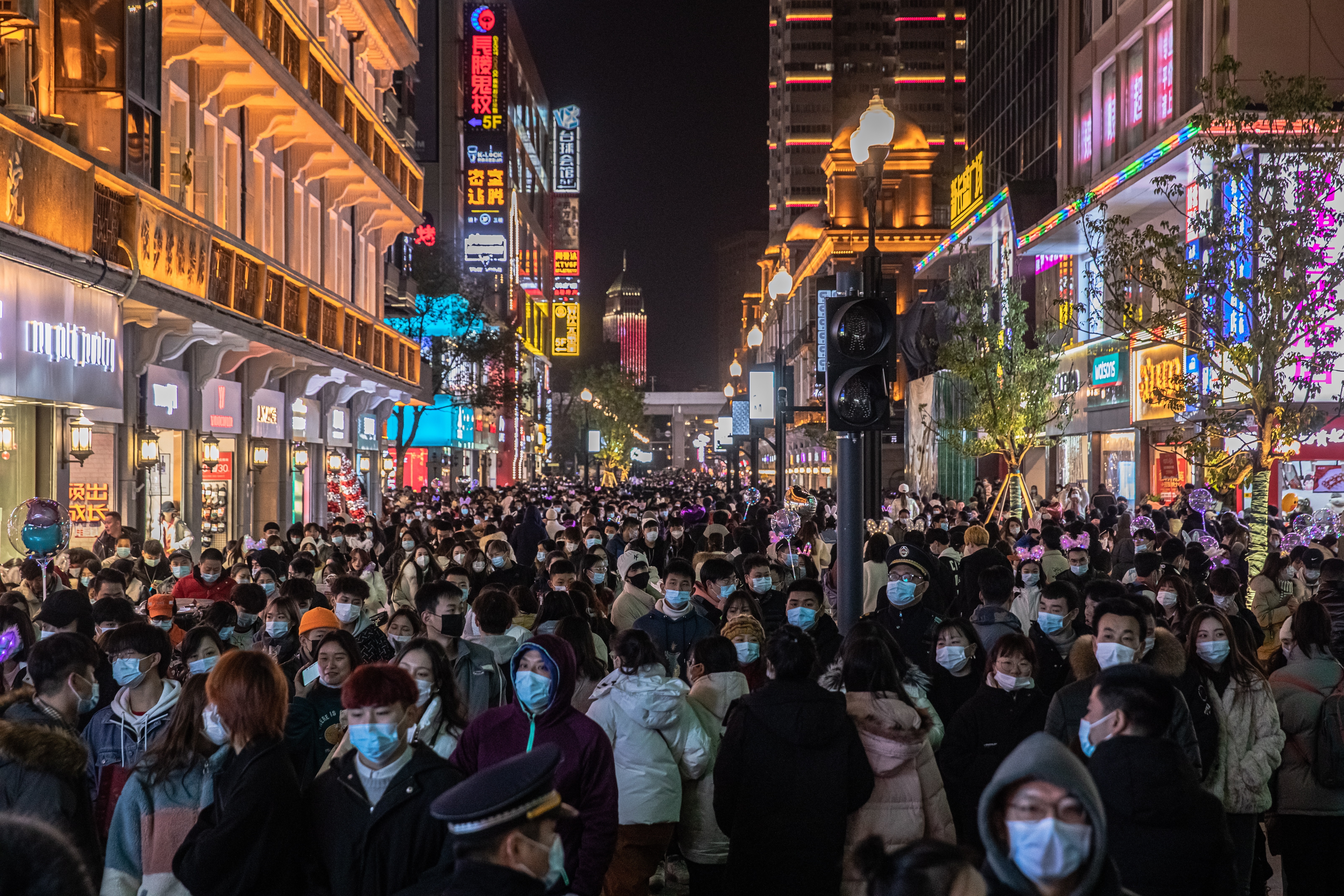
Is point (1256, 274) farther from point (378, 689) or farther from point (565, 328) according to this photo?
point (565, 328)

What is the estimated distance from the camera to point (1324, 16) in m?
28.8

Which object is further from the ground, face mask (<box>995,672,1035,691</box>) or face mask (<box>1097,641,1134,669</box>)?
face mask (<box>1097,641,1134,669</box>)

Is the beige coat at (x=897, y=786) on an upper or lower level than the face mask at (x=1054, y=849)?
lower

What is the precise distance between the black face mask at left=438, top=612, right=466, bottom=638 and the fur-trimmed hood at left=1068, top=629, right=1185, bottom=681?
11.7 feet

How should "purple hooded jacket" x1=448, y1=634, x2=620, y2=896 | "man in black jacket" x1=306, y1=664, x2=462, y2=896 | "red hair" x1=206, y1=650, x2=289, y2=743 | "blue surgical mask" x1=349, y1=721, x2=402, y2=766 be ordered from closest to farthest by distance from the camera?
"man in black jacket" x1=306, y1=664, x2=462, y2=896 < "blue surgical mask" x1=349, y1=721, x2=402, y2=766 < "red hair" x1=206, y1=650, x2=289, y2=743 < "purple hooded jacket" x1=448, y1=634, x2=620, y2=896

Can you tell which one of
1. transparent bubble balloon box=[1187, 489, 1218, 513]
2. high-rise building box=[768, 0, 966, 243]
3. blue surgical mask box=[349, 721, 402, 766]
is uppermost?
high-rise building box=[768, 0, 966, 243]

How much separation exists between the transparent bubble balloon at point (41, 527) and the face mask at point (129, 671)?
691 centimetres

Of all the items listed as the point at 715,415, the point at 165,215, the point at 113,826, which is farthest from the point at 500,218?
the point at 715,415

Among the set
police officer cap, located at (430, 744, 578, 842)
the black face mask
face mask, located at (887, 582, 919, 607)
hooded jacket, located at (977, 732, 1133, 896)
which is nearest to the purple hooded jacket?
police officer cap, located at (430, 744, 578, 842)

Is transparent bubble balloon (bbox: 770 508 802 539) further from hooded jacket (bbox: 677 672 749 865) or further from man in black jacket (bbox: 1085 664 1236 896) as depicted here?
man in black jacket (bbox: 1085 664 1236 896)

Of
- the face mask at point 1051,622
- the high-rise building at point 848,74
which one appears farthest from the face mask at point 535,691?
the high-rise building at point 848,74

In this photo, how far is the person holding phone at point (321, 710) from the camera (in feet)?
19.8

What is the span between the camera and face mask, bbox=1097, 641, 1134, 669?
6.60 m

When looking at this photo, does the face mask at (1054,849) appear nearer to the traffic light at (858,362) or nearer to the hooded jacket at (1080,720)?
the hooded jacket at (1080,720)
